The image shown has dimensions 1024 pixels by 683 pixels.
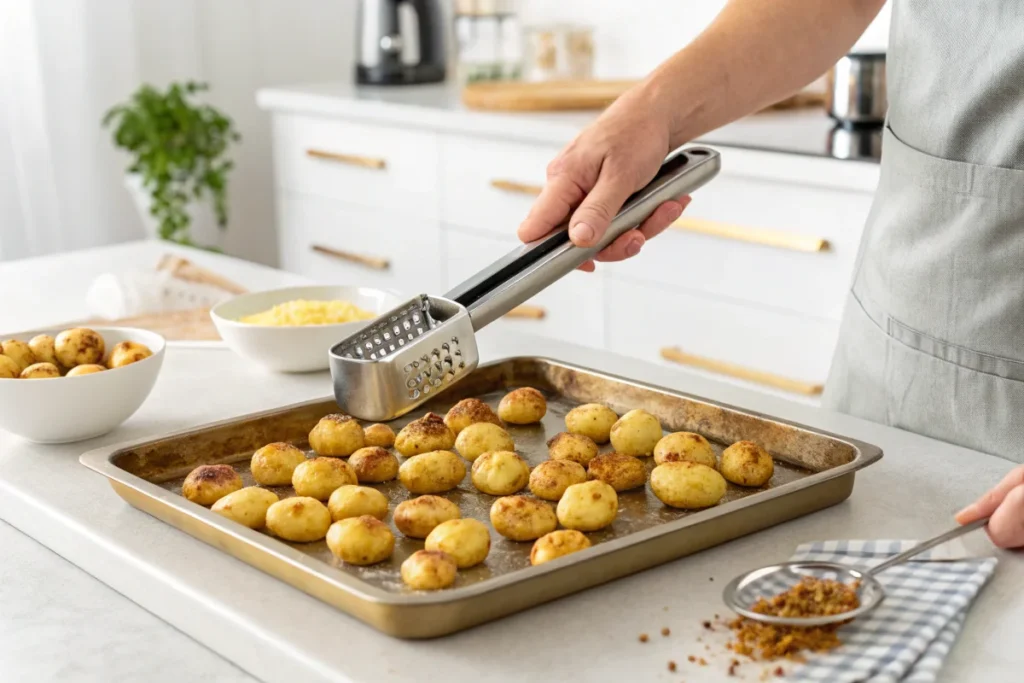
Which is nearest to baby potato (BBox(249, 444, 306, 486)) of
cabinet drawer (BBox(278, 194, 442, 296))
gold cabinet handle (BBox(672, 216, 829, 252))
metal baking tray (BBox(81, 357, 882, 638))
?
metal baking tray (BBox(81, 357, 882, 638))

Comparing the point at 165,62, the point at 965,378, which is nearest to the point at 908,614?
the point at 965,378

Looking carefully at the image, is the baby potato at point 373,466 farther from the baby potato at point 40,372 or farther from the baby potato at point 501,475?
the baby potato at point 40,372

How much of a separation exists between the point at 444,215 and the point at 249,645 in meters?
2.33

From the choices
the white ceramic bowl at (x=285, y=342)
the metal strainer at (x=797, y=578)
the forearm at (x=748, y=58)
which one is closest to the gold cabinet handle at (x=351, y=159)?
the white ceramic bowl at (x=285, y=342)

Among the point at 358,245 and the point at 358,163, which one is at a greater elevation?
the point at 358,163

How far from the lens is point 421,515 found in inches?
35.5

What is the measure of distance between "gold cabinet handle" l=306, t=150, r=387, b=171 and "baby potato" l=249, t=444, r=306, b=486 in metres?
2.23

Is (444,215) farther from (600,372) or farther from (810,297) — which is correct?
(600,372)

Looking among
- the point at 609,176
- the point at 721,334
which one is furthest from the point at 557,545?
the point at 721,334

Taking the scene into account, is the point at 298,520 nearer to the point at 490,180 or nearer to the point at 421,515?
the point at 421,515

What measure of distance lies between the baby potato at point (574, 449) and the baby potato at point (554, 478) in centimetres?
5

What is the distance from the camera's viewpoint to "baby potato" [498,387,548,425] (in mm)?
1173

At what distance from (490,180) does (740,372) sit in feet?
2.63

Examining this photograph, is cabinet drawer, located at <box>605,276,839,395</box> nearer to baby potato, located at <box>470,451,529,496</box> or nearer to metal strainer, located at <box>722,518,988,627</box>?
baby potato, located at <box>470,451,529,496</box>
